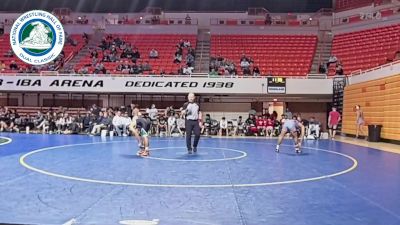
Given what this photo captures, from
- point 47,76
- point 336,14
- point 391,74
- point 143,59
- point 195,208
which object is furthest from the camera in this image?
point 336,14

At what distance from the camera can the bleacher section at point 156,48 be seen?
2819cm

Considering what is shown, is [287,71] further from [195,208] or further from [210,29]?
[195,208]

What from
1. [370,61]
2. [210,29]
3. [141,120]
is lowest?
[141,120]

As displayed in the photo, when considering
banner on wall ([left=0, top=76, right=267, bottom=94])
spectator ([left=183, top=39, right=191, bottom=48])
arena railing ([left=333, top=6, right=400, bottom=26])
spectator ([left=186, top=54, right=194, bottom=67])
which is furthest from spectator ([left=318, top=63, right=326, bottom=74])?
spectator ([left=183, top=39, right=191, bottom=48])

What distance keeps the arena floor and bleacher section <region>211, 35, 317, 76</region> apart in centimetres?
1792

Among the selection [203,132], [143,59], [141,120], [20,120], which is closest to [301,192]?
[141,120]

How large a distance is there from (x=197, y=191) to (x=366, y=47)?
24389 mm

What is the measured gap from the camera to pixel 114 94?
26.9m

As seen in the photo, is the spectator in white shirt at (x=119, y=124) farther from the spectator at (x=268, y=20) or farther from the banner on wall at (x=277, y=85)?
the spectator at (x=268, y=20)

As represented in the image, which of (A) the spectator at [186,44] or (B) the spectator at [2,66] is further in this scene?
(A) the spectator at [186,44]

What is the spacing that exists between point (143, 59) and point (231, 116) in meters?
7.60

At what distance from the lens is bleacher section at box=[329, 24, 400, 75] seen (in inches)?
980

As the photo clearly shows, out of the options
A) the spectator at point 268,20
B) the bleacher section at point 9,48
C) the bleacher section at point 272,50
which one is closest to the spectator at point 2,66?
the bleacher section at point 9,48

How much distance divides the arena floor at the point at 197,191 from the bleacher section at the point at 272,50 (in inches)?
706
